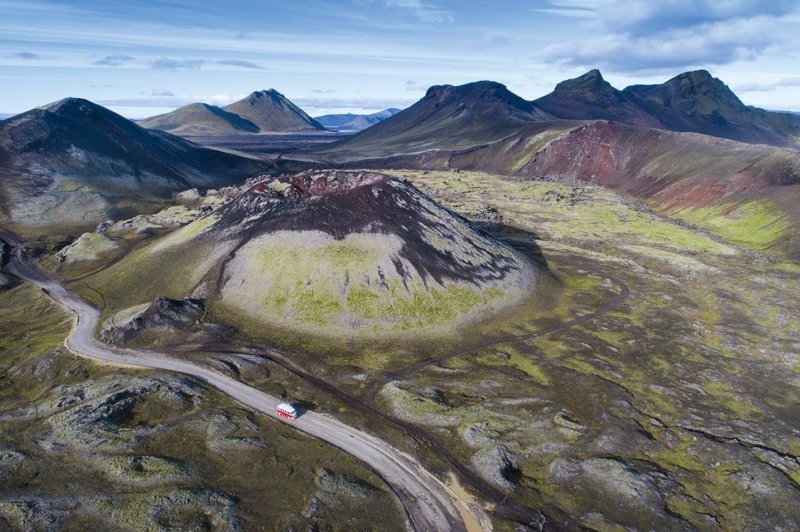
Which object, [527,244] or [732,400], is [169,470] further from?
[527,244]

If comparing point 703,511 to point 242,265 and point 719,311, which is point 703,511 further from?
point 242,265

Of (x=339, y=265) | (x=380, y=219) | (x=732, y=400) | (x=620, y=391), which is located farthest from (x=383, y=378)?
(x=732, y=400)

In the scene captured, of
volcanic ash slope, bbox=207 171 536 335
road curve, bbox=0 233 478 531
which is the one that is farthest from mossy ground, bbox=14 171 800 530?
volcanic ash slope, bbox=207 171 536 335

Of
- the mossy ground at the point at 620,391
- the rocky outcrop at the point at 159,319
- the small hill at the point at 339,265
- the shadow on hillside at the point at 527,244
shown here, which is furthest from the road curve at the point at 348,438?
the shadow on hillside at the point at 527,244

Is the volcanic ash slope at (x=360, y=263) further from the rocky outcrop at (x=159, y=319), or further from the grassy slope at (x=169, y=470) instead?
the grassy slope at (x=169, y=470)

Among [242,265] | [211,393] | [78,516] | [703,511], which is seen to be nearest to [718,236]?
[703,511]

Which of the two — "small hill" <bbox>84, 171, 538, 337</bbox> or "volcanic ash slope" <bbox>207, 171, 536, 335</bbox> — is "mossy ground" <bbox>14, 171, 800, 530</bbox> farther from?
"volcanic ash slope" <bbox>207, 171, 536, 335</bbox>
